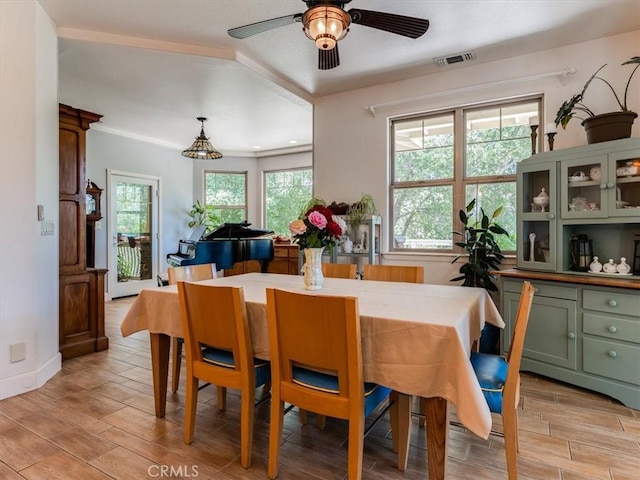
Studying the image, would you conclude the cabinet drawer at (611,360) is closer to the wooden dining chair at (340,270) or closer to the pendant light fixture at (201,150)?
the wooden dining chair at (340,270)

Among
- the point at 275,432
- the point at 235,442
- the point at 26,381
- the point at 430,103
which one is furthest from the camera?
the point at 430,103

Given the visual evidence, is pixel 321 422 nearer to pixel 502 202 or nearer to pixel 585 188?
pixel 585 188

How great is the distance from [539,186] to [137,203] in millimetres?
6154

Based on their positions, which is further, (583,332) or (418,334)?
(583,332)


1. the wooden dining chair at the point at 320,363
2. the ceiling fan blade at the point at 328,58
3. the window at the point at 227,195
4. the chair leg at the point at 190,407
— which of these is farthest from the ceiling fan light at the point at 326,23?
the window at the point at 227,195

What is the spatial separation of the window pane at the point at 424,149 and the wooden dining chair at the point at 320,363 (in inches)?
118

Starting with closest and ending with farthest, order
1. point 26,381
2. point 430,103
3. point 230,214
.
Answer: point 26,381 < point 430,103 < point 230,214

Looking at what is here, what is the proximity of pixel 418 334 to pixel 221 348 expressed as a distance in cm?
103

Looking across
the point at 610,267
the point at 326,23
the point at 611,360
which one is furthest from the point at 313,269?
the point at 610,267

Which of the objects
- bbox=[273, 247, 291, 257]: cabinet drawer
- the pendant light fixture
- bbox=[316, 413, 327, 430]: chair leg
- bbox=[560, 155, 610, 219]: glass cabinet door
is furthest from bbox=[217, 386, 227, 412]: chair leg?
bbox=[273, 247, 291, 257]: cabinet drawer

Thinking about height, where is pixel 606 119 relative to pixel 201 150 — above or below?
below

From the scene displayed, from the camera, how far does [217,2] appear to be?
105 inches

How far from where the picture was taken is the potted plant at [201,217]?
23.6 ft

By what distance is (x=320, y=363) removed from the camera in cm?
153
